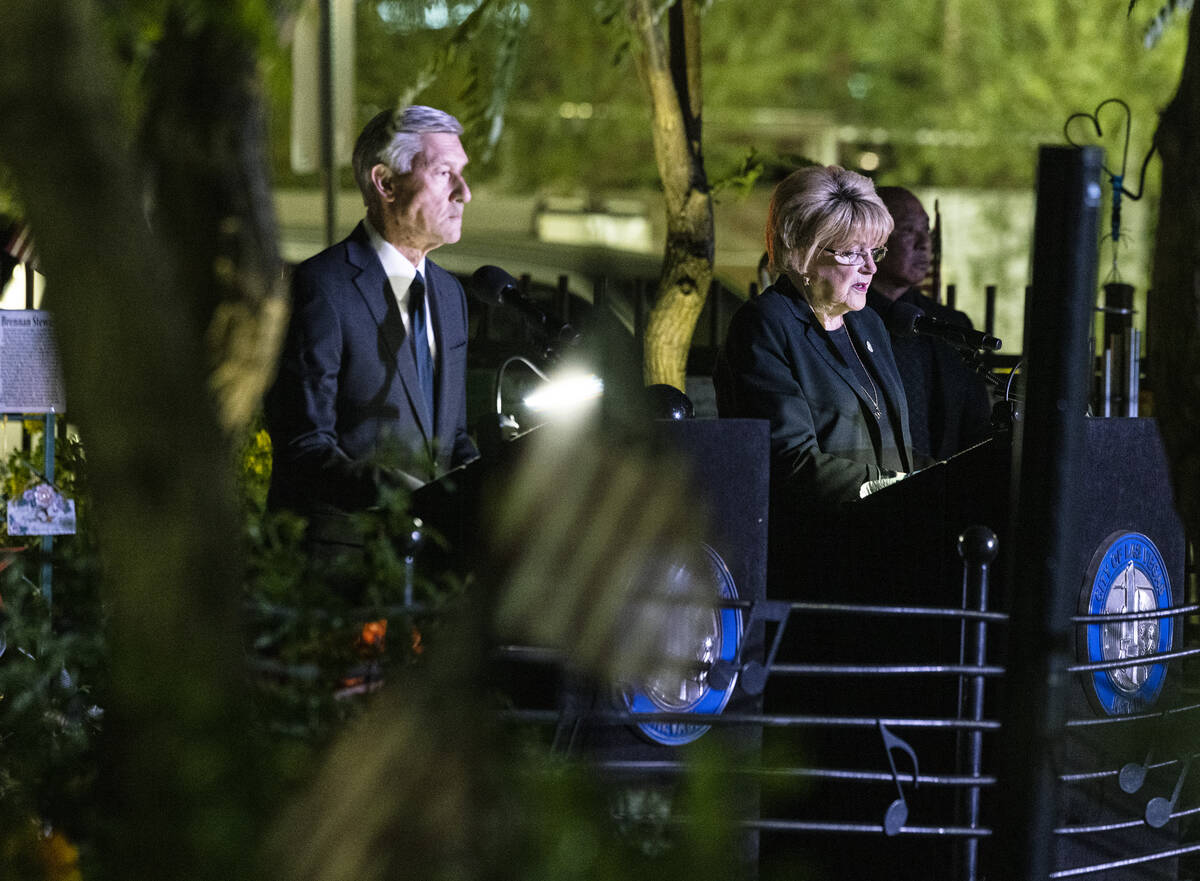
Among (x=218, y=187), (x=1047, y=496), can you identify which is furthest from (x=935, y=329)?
(x=218, y=187)

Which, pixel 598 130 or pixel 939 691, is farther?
pixel 598 130

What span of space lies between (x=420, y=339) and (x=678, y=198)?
9.03 feet

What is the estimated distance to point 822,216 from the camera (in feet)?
15.9

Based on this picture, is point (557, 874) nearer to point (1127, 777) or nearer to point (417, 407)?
point (1127, 777)

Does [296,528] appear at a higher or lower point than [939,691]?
higher

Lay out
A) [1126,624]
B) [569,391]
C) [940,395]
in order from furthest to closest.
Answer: [940,395], [569,391], [1126,624]

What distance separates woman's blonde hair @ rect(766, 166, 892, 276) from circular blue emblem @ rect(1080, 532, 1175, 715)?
1271 millimetres

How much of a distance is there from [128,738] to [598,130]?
1952 cm

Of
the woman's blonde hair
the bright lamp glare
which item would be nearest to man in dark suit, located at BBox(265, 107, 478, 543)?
the bright lamp glare

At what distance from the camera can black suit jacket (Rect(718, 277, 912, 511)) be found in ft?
14.7

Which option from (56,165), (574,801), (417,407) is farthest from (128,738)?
(417,407)

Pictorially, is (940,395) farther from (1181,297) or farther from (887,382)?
(1181,297)

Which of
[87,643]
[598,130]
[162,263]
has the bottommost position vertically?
[87,643]

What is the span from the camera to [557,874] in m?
1.58
